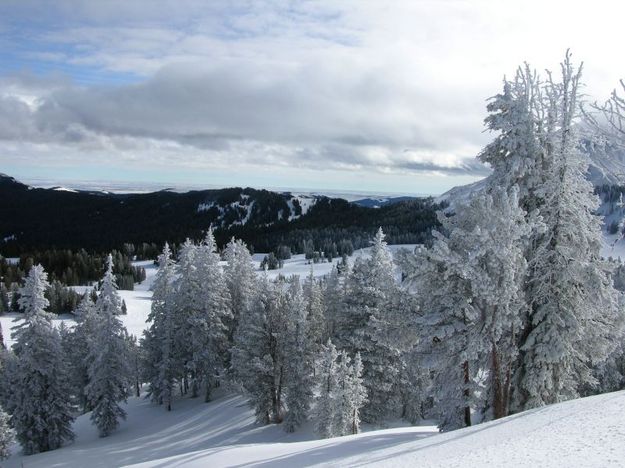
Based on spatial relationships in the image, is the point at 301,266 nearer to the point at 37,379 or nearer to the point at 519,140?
the point at 37,379

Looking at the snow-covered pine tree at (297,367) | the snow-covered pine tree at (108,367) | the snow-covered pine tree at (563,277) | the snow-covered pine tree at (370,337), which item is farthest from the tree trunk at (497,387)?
the snow-covered pine tree at (108,367)

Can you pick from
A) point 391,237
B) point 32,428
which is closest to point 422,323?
point 32,428

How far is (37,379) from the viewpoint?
1358 inches

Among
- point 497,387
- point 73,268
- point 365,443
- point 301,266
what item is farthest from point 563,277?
point 301,266

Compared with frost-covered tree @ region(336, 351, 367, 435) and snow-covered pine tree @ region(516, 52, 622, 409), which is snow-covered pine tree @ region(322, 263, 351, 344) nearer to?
frost-covered tree @ region(336, 351, 367, 435)

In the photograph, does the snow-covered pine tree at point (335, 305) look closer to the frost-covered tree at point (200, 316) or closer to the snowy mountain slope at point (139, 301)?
the snowy mountain slope at point (139, 301)

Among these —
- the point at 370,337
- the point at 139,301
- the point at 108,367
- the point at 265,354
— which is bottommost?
the point at 139,301

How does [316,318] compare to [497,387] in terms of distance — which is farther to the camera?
[316,318]

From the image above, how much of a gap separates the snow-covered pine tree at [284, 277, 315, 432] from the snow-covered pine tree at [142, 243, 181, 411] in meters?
12.5

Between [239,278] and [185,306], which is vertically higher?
[239,278]

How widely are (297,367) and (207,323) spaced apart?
486 inches

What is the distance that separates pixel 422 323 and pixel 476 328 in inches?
75.2

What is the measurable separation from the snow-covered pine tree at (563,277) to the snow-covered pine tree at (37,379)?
3384 cm

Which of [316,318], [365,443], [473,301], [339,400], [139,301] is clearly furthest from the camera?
[139,301]
